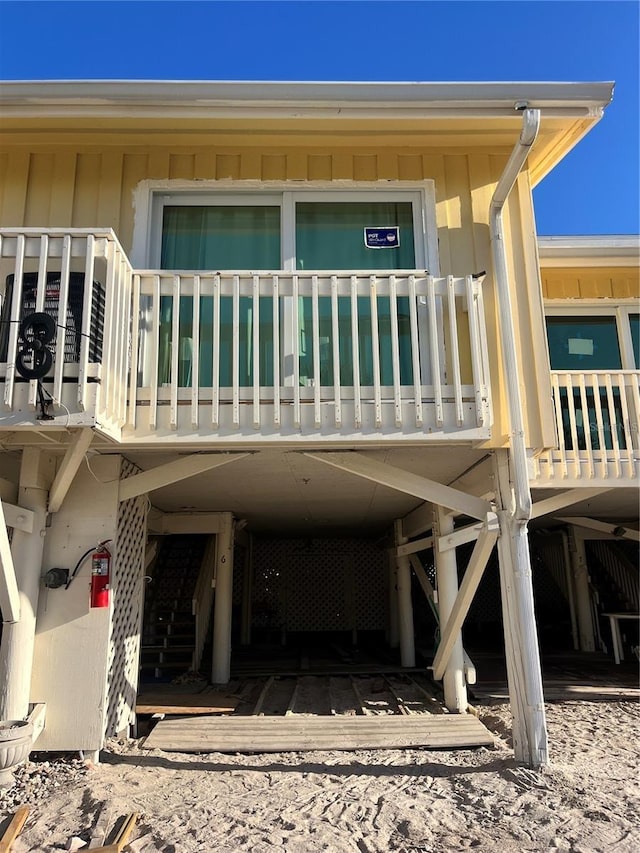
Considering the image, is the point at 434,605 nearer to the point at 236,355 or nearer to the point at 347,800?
the point at 347,800

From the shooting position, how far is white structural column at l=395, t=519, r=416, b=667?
8.38m

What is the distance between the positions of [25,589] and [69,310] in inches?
81.0

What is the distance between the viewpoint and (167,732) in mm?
4820

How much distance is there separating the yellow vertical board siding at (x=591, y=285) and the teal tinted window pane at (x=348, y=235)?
368 centimetres

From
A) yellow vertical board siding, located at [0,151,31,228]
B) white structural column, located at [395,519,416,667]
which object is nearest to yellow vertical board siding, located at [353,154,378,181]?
yellow vertical board siding, located at [0,151,31,228]

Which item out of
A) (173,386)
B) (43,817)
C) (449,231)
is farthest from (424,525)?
(43,817)

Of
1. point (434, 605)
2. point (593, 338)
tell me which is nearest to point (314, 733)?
point (434, 605)

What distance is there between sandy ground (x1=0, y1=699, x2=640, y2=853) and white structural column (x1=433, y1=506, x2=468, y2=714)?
1.21 metres

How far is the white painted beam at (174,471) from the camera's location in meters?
4.40

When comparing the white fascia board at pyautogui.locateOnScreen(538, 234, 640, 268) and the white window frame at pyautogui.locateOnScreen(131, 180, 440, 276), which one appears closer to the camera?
the white window frame at pyautogui.locateOnScreen(131, 180, 440, 276)

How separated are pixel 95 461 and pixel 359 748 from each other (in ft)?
10.2

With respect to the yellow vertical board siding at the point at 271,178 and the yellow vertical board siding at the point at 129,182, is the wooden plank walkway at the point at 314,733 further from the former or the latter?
the yellow vertical board siding at the point at 129,182

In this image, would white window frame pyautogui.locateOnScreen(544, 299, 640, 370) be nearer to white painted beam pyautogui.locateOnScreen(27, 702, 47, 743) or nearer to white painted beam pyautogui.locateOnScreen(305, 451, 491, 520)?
white painted beam pyautogui.locateOnScreen(305, 451, 491, 520)

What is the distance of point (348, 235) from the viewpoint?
494 cm
